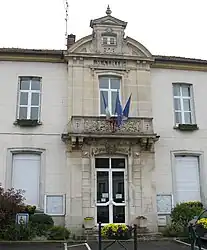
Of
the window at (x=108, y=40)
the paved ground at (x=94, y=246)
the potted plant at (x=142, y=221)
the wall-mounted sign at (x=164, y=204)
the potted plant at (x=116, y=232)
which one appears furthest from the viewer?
the window at (x=108, y=40)

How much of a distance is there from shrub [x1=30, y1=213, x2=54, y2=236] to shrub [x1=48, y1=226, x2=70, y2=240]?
19 centimetres

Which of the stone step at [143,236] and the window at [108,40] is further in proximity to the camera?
the window at [108,40]

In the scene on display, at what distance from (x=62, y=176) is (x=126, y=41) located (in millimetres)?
6552

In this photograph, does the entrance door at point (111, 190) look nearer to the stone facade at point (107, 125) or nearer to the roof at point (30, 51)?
the stone facade at point (107, 125)

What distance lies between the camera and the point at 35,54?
15188mm

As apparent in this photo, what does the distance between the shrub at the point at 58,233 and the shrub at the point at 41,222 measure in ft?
0.61

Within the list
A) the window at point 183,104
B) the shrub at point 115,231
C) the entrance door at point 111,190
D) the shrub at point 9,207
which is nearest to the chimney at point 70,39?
the window at point 183,104

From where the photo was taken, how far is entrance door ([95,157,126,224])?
13953mm

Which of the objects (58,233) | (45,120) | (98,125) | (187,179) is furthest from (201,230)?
(45,120)

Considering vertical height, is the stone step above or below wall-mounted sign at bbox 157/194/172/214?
below

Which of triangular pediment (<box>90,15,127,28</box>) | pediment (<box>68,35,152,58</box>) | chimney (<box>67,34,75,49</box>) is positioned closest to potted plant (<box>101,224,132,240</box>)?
pediment (<box>68,35,152,58</box>)

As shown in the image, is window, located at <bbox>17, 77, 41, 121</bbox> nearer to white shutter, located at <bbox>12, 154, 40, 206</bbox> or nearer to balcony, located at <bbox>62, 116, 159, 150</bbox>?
white shutter, located at <bbox>12, 154, 40, 206</bbox>

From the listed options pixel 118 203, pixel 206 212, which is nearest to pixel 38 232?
pixel 118 203

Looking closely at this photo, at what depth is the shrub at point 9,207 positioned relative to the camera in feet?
Answer: 40.1
